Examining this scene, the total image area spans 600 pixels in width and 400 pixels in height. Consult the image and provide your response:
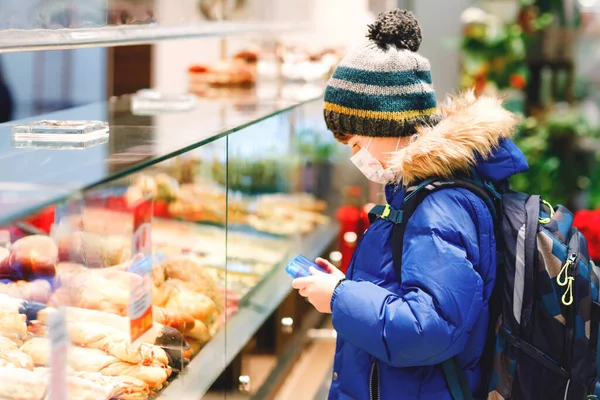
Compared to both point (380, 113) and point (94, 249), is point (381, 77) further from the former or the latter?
point (94, 249)

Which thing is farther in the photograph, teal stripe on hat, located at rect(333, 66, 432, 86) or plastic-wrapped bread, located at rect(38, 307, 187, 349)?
teal stripe on hat, located at rect(333, 66, 432, 86)

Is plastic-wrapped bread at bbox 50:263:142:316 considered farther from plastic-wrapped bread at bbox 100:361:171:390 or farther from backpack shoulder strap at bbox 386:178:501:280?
backpack shoulder strap at bbox 386:178:501:280

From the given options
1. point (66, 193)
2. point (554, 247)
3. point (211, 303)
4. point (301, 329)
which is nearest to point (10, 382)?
point (66, 193)

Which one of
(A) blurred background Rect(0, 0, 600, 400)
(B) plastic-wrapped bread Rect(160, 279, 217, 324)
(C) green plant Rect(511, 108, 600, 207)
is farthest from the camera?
(C) green plant Rect(511, 108, 600, 207)

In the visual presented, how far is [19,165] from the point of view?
5.57 feet

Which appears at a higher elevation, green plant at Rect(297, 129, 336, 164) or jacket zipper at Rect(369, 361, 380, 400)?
green plant at Rect(297, 129, 336, 164)

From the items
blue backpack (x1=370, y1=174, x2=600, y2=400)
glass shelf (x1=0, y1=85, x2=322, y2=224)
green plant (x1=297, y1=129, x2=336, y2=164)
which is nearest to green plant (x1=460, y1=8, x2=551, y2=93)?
green plant (x1=297, y1=129, x2=336, y2=164)

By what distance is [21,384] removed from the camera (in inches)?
66.8

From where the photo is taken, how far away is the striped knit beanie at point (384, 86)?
212 centimetres

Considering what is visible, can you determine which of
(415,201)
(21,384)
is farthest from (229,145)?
(21,384)

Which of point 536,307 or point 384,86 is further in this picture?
point 384,86

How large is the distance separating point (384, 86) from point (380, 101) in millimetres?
39

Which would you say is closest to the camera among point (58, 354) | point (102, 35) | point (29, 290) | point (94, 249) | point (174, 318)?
point (58, 354)

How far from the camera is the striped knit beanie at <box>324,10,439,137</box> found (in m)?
2.12
